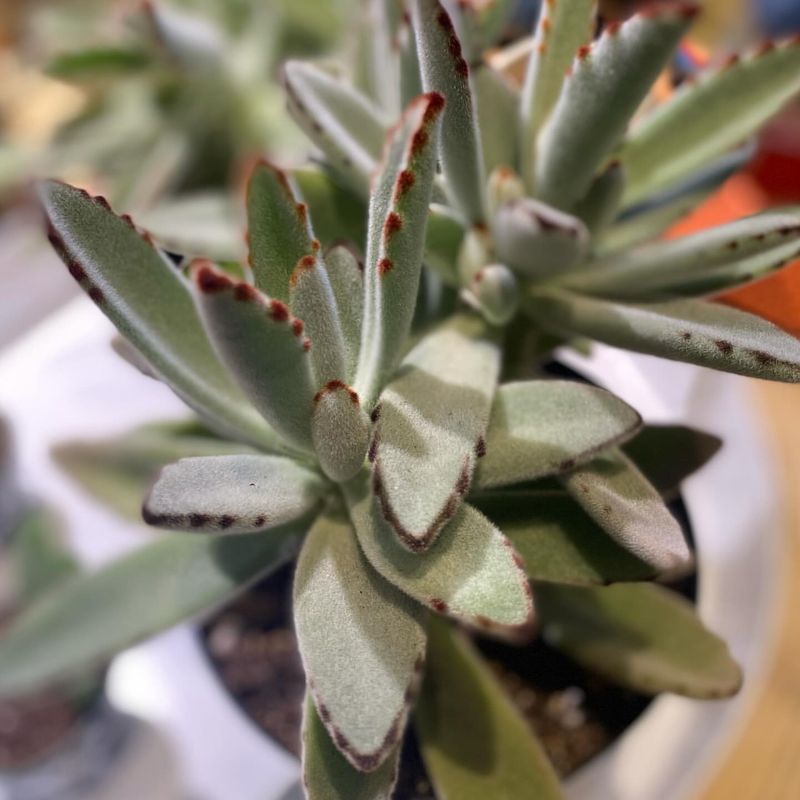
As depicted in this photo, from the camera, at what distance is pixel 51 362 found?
0.81 metres

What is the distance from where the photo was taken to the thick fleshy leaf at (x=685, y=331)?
0.97 ft

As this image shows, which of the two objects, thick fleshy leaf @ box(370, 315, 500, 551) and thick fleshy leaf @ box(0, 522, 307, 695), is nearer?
thick fleshy leaf @ box(370, 315, 500, 551)

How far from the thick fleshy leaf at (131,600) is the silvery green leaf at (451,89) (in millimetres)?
178

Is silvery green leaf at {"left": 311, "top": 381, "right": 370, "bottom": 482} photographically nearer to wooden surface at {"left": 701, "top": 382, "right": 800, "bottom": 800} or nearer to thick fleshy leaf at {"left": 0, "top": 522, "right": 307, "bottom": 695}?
thick fleshy leaf at {"left": 0, "top": 522, "right": 307, "bottom": 695}

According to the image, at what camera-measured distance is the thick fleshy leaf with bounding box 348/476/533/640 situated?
10.8 inches

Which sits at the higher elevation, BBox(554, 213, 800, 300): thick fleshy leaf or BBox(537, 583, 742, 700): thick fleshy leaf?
BBox(554, 213, 800, 300): thick fleshy leaf

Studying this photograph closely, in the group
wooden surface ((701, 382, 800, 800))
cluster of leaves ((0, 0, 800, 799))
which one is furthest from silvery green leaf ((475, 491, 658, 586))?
wooden surface ((701, 382, 800, 800))

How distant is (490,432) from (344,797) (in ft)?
0.50

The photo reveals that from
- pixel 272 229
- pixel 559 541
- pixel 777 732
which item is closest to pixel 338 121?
pixel 272 229

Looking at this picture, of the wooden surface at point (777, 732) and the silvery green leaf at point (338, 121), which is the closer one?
the silvery green leaf at point (338, 121)

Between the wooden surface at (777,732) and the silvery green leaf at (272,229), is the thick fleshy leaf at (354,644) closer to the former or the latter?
the silvery green leaf at (272,229)

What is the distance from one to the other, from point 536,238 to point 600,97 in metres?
0.06

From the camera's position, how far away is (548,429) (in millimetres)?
326

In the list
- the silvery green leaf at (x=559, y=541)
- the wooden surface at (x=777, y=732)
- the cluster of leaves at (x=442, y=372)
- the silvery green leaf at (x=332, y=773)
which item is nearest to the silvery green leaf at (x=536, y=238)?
the cluster of leaves at (x=442, y=372)
